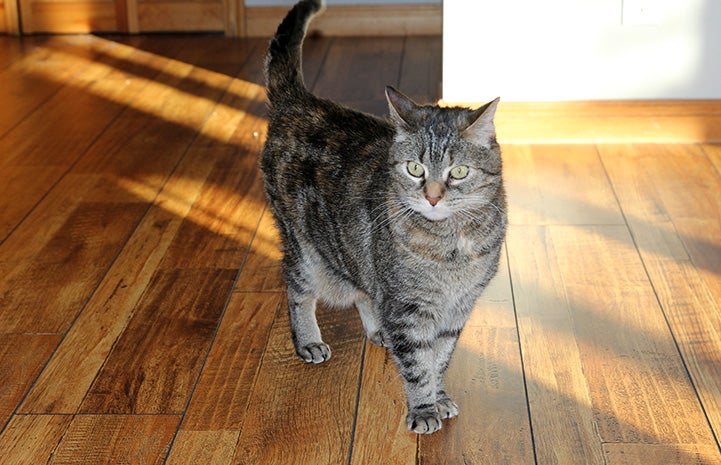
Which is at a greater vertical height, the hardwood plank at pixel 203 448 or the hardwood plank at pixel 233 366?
the hardwood plank at pixel 203 448

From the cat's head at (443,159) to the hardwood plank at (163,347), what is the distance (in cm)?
65

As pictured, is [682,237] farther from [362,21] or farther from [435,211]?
[362,21]

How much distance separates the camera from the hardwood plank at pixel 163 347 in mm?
1943

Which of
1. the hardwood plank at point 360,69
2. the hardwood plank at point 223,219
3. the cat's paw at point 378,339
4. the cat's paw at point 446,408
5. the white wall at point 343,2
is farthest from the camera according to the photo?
the white wall at point 343,2

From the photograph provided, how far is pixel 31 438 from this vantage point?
1818 millimetres

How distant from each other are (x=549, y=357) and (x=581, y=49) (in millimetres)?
1329

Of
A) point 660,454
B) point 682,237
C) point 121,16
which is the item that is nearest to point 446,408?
point 660,454

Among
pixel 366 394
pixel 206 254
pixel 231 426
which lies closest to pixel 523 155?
pixel 206 254

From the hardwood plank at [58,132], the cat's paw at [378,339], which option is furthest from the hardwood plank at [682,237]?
the hardwood plank at [58,132]

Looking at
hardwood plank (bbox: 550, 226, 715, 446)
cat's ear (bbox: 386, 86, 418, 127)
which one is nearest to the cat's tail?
cat's ear (bbox: 386, 86, 418, 127)

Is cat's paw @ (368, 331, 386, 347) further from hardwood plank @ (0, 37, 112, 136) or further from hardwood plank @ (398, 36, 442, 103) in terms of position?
hardwood plank @ (0, 37, 112, 136)

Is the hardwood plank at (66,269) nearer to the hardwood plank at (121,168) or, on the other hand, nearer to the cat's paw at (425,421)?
the hardwood plank at (121,168)

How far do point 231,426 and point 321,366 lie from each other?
0.91 feet

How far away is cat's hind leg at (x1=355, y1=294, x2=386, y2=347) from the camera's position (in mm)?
2129
